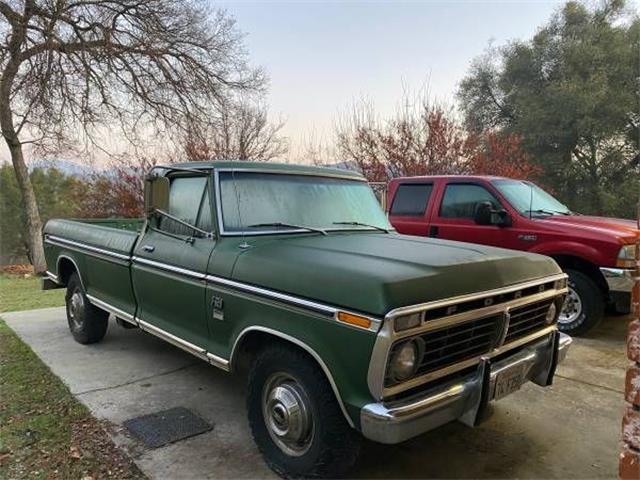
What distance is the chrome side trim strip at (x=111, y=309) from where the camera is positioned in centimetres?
454

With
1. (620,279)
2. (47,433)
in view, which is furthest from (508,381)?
(620,279)

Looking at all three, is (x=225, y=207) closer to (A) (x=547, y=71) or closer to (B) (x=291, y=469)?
(B) (x=291, y=469)

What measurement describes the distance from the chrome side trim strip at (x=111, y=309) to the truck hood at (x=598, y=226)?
4918 mm

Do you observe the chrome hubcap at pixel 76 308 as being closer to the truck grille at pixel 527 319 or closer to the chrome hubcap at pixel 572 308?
the truck grille at pixel 527 319

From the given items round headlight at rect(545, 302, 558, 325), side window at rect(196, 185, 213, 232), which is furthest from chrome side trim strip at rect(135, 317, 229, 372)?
round headlight at rect(545, 302, 558, 325)

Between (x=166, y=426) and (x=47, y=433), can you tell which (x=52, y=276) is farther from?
(x=166, y=426)

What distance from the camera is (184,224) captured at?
12.6 ft

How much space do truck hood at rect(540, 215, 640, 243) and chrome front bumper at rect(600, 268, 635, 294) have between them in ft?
1.16

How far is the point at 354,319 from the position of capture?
2.49m

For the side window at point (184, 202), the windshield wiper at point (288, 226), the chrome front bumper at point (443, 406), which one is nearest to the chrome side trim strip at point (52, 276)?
the side window at point (184, 202)

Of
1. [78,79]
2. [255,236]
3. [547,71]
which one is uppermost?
[547,71]

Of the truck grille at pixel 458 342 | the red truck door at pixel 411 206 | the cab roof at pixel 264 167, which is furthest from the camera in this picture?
the red truck door at pixel 411 206

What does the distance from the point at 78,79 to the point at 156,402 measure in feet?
42.5

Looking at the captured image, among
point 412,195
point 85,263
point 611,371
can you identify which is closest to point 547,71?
point 412,195
